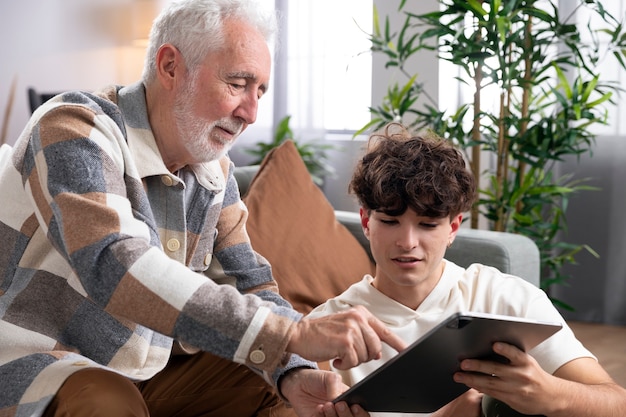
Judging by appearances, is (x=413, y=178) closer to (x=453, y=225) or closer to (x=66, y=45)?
(x=453, y=225)

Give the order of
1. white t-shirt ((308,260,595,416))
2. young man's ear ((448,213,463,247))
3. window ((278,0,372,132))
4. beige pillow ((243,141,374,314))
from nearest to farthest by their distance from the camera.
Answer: white t-shirt ((308,260,595,416)), young man's ear ((448,213,463,247)), beige pillow ((243,141,374,314)), window ((278,0,372,132))

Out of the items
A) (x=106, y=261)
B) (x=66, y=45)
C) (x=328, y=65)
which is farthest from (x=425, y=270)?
(x=66, y=45)

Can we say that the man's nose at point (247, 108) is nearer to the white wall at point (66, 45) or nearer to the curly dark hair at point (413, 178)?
the curly dark hair at point (413, 178)

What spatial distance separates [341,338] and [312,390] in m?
0.38

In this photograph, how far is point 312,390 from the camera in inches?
63.1

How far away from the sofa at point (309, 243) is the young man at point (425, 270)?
1.82 feet

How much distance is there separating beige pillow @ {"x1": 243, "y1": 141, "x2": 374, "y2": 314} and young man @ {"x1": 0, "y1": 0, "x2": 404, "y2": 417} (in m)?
0.54

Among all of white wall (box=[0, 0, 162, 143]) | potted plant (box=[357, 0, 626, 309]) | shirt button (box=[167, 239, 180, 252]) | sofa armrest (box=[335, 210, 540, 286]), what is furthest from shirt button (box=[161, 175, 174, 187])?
white wall (box=[0, 0, 162, 143])

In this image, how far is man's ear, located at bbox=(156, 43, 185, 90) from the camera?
1.63 meters

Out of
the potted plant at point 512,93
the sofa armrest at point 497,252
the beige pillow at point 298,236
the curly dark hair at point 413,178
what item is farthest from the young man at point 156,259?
the potted plant at point 512,93

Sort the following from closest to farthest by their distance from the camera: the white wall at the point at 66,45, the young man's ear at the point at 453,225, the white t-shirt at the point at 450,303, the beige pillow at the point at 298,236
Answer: the white t-shirt at the point at 450,303 < the young man's ear at the point at 453,225 < the beige pillow at the point at 298,236 < the white wall at the point at 66,45

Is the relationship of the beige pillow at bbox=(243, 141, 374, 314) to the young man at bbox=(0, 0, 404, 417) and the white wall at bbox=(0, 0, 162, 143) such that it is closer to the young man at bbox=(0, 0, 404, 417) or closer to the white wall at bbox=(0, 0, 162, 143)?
the young man at bbox=(0, 0, 404, 417)

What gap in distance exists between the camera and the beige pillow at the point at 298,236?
2.44 metres

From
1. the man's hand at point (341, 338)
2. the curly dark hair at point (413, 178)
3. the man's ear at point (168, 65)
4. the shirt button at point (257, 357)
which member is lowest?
the shirt button at point (257, 357)
